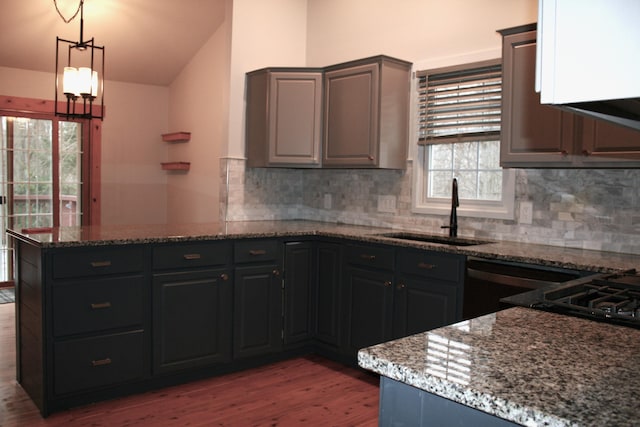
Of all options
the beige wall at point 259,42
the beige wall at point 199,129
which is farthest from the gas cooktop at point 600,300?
the beige wall at point 199,129

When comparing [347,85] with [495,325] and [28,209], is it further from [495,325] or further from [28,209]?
[28,209]

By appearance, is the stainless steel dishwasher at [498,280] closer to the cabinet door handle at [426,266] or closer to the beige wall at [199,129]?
the cabinet door handle at [426,266]

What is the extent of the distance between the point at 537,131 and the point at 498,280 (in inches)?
32.4

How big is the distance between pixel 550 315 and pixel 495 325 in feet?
0.71

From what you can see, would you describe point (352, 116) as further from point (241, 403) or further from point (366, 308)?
point (241, 403)

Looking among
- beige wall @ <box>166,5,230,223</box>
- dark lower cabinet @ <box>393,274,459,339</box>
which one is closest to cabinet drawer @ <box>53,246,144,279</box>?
dark lower cabinet @ <box>393,274,459,339</box>

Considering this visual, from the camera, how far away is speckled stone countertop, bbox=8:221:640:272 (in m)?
2.75

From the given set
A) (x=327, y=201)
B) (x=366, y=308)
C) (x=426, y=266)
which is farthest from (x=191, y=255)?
(x=327, y=201)

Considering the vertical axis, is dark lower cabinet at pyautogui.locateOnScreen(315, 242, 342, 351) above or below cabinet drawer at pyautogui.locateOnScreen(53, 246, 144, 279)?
below

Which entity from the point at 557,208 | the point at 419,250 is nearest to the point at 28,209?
the point at 419,250

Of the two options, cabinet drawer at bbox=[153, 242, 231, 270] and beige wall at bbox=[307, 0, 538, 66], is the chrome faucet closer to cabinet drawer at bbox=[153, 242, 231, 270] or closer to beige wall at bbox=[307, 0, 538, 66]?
beige wall at bbox=[307, 0, 538, 66]

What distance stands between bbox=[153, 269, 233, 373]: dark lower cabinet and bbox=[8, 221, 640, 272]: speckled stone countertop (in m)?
0.25

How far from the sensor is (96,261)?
3.06m

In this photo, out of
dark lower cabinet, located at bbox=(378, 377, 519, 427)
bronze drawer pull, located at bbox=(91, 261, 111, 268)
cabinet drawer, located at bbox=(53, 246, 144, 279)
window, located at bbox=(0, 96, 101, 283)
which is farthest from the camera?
window, located at bbox=(0, 96, 101, 283)
